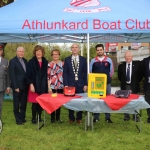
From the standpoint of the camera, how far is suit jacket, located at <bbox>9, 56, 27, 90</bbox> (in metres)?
5.13

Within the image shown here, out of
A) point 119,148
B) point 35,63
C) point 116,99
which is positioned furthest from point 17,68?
point 119,148

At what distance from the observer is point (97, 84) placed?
4.47 m

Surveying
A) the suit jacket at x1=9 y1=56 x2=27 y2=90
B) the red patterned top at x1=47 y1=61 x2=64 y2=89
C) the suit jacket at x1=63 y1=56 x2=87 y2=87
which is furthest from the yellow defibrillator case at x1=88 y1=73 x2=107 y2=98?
the suit jacket at x1=9 y1=56 x2=27 y2=90

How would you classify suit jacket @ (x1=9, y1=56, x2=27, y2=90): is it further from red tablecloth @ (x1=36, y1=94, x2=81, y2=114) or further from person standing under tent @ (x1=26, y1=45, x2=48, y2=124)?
red tablecloth @ (x1=36, y1=94, x2=81, y2=114)

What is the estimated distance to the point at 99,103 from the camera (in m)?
4.36

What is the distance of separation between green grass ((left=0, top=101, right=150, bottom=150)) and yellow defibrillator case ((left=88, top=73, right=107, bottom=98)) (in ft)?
2.30

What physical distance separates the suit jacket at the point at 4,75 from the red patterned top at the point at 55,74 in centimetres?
82

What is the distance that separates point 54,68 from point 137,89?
1774 millimetres

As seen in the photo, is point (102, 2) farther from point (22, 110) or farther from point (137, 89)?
point (22, 110)

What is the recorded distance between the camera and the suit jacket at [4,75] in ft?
17.1

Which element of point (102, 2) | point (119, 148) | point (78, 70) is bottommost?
point (119, 148)

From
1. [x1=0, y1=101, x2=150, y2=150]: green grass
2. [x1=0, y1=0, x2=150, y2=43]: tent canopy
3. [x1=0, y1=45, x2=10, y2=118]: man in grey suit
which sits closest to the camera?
[x1=0, y1=101, x2=150, y2=150]: green grass

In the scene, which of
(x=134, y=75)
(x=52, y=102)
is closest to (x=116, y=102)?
(x=52, y=102)

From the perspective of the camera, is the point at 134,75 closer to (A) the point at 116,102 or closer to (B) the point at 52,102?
(A) the point at 116,102
